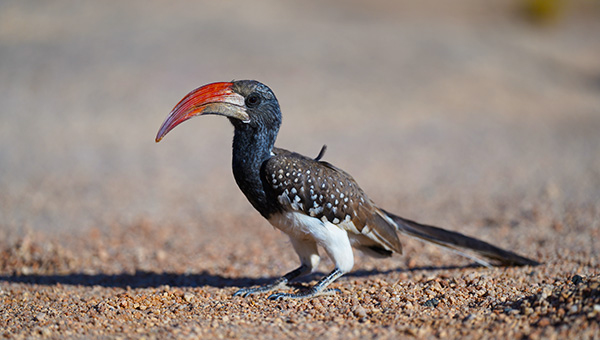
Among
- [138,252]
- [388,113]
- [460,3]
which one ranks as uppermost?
[460,3]

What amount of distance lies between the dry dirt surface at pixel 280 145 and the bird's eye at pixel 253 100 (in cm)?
166

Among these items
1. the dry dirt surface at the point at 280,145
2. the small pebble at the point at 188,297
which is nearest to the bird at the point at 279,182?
the small pebble at the point at 188,297

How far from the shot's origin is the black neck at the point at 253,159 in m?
4.60

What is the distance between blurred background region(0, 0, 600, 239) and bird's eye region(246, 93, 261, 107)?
506 cm

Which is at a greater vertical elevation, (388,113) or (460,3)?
(460,3)

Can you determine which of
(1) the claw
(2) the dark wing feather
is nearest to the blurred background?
(2) the dark wing feather

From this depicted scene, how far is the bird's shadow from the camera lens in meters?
5.88

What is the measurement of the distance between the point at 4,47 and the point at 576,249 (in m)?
18.8

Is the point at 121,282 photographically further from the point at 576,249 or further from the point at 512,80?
the point at 512,80

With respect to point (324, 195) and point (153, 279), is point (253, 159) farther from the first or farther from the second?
point (153, 279)

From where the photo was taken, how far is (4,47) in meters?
18.9

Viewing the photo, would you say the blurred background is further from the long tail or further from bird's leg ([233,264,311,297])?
bird's leg ([233,264,311,297])

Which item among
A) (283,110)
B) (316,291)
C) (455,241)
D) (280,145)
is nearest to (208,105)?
(316,291)

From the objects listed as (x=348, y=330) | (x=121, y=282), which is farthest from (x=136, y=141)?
(x=348, y=330)
